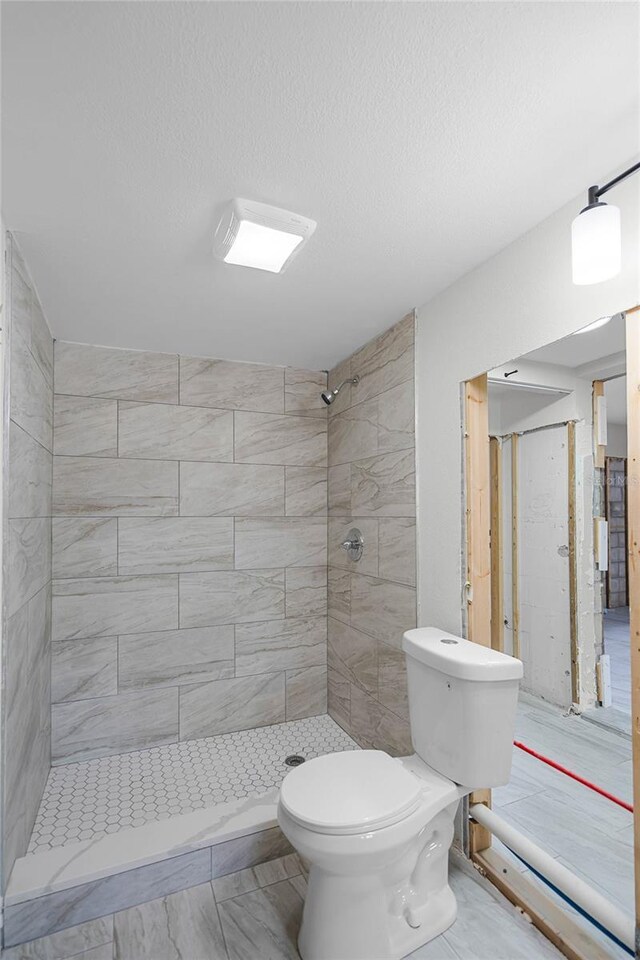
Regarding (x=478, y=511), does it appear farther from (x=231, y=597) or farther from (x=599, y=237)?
(x=231, y=597)

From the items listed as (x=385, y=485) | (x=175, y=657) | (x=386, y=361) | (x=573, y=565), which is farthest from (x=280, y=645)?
(x=573, y=565)

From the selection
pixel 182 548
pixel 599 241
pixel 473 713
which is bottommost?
pixel 473 713

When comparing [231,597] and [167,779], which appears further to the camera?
[231,597]

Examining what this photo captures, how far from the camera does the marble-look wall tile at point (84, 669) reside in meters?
2.45

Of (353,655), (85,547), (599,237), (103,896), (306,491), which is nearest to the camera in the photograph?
(599,237)

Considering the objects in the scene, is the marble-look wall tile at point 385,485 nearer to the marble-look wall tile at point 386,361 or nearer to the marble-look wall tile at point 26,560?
the marble-look wall tile at point 386,361

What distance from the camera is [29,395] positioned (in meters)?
1.87

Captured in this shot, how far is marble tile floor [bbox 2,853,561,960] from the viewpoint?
4.78ft

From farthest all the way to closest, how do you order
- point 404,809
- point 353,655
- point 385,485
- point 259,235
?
point 353,655 → point 385,485 → point 259,235 → point 404,809

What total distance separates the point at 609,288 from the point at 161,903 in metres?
2.46

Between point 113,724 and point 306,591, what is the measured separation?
1.27 m

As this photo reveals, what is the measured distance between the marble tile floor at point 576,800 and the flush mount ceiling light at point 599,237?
1.25 metres

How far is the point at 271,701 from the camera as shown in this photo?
2.88m

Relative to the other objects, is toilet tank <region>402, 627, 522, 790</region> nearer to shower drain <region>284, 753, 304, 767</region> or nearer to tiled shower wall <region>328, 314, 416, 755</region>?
tiled shower wall <region>328, 314, 416, 755</region>
